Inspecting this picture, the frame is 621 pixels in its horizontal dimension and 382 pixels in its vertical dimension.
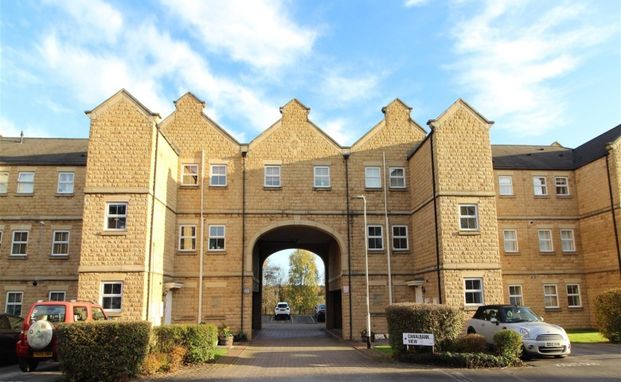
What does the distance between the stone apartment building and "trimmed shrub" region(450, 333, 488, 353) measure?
245 inches

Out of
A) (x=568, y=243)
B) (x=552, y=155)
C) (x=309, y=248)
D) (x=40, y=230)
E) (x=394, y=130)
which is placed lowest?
(x=568, y=243)

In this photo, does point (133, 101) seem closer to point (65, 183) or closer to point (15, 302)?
point (65, 183)

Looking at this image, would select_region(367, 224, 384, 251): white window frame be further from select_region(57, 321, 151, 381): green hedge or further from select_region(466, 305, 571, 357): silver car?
select_region(57, 321, 151, 381): green hedge

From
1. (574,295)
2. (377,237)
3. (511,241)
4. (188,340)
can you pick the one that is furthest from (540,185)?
(188,340)

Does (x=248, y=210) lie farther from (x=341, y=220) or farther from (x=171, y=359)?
(x=171, y=359)

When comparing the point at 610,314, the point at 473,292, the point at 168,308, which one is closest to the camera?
the point at 610,314

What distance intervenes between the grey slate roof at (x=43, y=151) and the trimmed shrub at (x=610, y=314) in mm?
25884

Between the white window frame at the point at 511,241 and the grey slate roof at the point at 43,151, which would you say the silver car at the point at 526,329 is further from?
the grey slate roof at the point at 43,151

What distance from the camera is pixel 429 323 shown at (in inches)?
604

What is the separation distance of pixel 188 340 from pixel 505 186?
2098 centimetres

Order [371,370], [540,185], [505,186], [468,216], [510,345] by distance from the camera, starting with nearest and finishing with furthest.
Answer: [371,370] < [510,345] < [468,216] < [505,186] < [540,185]

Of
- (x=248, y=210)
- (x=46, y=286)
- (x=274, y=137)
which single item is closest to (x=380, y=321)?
(x=248, y=210)

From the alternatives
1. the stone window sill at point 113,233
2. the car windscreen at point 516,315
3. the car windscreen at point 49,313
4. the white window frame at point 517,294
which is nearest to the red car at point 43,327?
the car windscreen at point 49,313

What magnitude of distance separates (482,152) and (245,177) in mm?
11724
